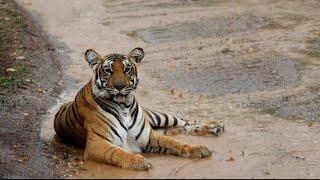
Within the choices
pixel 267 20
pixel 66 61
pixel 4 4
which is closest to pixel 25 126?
pixel 66 61

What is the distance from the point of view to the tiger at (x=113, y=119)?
271 inches

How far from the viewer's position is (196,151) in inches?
271

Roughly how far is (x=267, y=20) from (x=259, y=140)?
8038mm

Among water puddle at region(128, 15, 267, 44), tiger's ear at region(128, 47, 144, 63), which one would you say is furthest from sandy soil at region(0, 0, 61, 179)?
water puddle at region(128, 15, 267, 44)

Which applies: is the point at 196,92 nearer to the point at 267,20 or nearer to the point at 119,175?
the point at 119,175

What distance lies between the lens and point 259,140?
7.71m

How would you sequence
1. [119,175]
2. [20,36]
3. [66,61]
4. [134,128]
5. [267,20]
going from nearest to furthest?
[119,175]
[134,128]
[66,61]
[20,36]
[267,20]

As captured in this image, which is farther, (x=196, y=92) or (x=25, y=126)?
(x=196, y=92)

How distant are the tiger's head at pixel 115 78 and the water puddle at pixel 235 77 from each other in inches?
126

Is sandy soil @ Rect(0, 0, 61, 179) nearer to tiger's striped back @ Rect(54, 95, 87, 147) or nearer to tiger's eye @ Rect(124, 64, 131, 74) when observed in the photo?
tiger's striped back @ Rect(54, 95, 87, 147)

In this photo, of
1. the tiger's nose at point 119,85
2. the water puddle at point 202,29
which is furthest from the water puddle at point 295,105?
the water puddle at point 202,29

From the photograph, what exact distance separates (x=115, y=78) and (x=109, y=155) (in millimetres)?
750

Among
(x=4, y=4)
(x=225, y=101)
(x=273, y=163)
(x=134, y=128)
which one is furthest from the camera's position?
(x=4, y=4)

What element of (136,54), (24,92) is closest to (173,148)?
(136,54)
